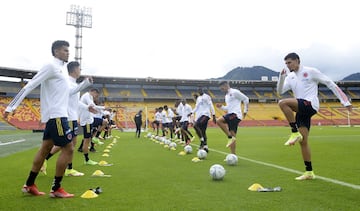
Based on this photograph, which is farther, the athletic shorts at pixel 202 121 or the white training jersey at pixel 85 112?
the athletic shorts at pixel 202 121

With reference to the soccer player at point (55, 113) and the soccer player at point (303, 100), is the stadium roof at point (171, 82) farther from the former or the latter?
the soccer player at point (55, 113)

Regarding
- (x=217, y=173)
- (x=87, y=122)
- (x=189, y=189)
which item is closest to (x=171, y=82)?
(x=87, y=122)

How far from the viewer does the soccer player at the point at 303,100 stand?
6281 mm

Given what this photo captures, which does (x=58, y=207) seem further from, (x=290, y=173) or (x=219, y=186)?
(x=290, y=173)

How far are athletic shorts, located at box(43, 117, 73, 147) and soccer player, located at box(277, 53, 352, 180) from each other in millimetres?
3815

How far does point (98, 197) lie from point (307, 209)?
2.79 m

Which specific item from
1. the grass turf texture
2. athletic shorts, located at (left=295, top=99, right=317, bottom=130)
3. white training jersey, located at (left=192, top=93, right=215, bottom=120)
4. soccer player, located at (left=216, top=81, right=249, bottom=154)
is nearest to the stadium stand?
white training jersey, located at (left=192, top=93, right=215, bottom=120)

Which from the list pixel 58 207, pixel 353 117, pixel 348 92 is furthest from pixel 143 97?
pixel 58 207

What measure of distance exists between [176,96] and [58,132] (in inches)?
2216

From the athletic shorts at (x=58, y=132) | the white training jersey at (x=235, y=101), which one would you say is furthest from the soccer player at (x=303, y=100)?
the athletic shorts at (x=58, y=132)

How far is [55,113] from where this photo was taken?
16.1ft

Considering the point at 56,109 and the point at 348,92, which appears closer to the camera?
the point at 56,109

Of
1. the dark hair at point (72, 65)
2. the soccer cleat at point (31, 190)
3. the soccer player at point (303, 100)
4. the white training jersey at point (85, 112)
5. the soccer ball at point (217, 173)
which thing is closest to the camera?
the soccer cleat at point (31, 190)

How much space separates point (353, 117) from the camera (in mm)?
57125
